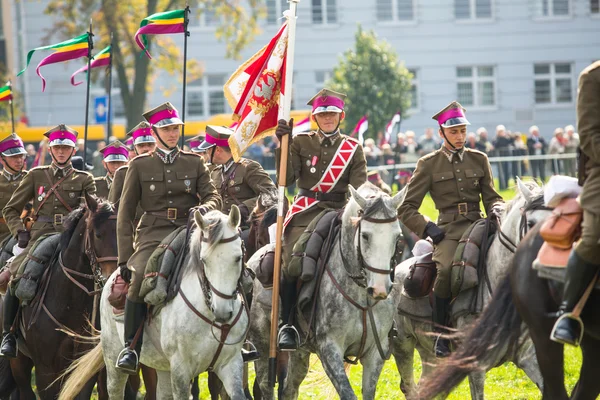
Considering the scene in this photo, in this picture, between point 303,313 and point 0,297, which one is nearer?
point 303,313

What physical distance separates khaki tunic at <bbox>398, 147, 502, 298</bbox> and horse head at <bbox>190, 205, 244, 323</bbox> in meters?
2.27

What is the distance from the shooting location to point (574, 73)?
51.5m

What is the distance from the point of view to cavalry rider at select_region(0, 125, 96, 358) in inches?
488

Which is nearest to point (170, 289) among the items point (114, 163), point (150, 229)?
point (150, 229)

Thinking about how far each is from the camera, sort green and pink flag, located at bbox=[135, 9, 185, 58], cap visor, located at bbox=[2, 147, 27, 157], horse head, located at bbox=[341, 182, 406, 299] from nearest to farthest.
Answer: horse head, located at bbox=[341, 182, 406, 299], green and pink flag, located at bbox=[135, 9, 185, 58], cap visor, located at bbox=[2, 147, 27, 157]

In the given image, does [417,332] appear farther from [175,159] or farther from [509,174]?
[509,174]

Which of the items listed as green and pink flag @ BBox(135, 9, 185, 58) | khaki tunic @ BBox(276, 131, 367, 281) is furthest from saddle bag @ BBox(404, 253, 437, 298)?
green and pink flag @ BBox(135, 9, 185, 58)

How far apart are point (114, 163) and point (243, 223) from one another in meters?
2.64

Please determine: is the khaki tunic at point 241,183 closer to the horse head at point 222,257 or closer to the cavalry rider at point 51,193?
the cavalry rider at point 51,193

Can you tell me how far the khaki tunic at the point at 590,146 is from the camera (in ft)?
23.0

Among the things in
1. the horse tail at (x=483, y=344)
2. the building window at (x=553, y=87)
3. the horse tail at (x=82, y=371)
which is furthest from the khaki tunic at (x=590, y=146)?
the building window at (x=553, y=87)

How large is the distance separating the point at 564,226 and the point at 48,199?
6823 mm

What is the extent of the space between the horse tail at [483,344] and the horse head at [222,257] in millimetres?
1957

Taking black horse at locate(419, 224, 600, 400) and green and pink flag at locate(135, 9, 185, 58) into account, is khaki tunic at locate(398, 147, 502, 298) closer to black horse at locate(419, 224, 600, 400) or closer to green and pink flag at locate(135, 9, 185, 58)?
black horse at locate(419, 224, 600, 400)
